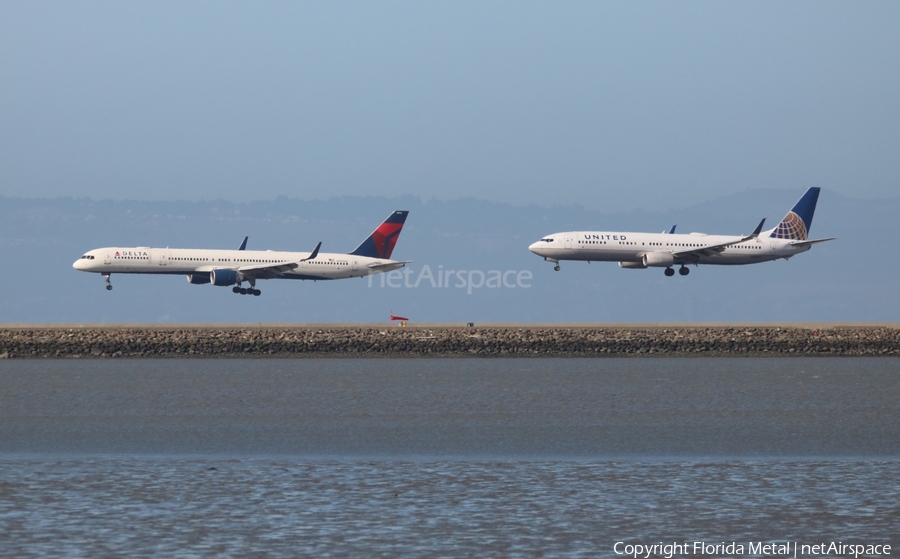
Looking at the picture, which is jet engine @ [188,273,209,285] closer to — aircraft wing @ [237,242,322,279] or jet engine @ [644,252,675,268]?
aircraft wing @ [237,242,322,279]

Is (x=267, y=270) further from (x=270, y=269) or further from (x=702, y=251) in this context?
(x=702, y=251)

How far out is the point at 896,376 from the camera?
5394cm

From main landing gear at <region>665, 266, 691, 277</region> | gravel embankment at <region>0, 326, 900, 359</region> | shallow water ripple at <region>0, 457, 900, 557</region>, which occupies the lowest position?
shallow water ripple at <region>0, 457, 900, 557</region>

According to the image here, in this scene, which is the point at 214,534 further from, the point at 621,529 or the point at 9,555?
the point at 621,529

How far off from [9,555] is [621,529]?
8759 mm

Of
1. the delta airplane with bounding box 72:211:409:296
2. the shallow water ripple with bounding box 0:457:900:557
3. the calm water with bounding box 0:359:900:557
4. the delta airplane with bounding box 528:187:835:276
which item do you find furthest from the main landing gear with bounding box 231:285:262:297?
the shallow water ripple with bounding box 0:457:900:557

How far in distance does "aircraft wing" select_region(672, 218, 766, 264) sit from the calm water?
43070mm

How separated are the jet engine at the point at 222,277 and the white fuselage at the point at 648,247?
23.8 metres

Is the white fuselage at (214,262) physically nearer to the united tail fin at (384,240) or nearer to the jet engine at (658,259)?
the united tail fin at (384,240)

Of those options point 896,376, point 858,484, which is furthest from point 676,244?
point 858,484

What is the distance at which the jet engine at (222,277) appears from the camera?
3606 inches

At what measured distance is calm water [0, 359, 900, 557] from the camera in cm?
1731

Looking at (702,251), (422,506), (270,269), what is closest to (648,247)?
(702,251)

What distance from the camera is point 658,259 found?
91.9 m
